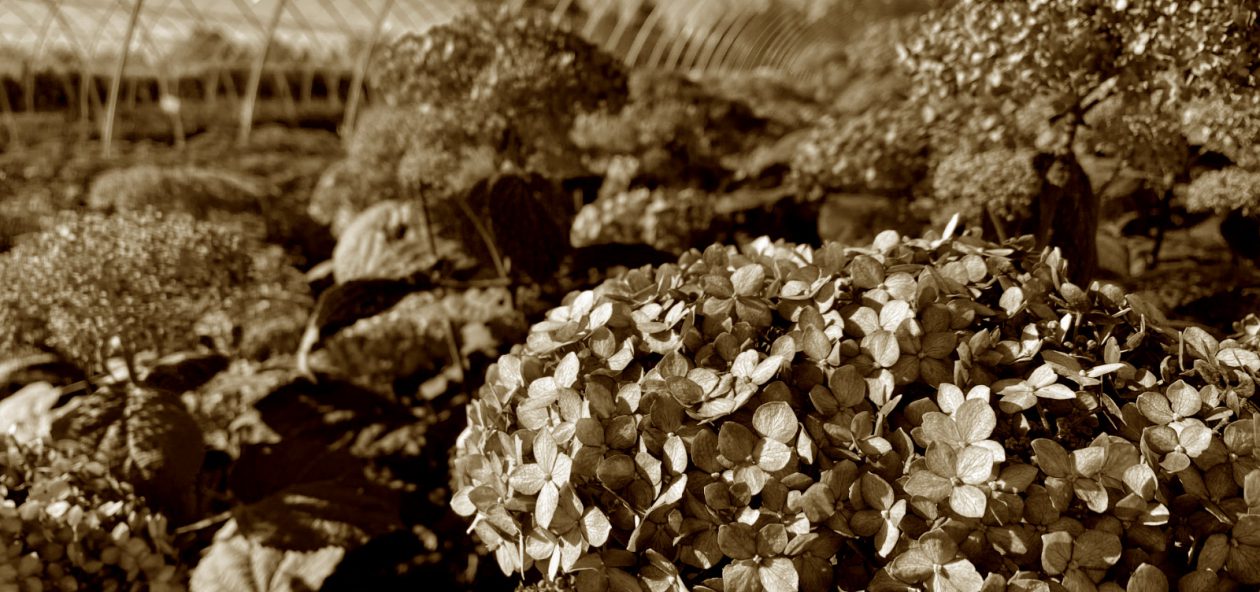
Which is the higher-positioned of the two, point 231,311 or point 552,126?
point 552,126

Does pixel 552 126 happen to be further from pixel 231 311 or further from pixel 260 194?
pixel 260 194

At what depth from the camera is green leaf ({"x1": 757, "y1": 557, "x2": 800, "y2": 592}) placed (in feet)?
2.82

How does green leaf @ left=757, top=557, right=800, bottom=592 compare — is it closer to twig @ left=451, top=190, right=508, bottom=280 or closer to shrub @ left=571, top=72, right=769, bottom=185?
twig @ left=451, top=190, right=508, bottom=280

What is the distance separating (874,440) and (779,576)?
0.20 metres

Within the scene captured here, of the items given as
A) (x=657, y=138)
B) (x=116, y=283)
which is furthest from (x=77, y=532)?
(x=657, y=138)

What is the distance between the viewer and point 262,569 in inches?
59.6

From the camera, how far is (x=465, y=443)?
4.07 ft

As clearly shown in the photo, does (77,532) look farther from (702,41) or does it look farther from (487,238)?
(702,41)

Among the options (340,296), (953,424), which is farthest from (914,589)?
(340,296)

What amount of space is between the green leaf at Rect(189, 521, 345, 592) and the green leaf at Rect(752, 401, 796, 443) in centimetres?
100

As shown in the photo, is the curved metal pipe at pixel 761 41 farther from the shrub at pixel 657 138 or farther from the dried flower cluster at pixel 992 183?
the dried flower cluster at pixel 992 183

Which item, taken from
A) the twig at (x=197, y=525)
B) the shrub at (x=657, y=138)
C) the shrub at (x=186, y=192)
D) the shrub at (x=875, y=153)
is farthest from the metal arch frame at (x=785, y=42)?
the twig at (x=197, y=525)

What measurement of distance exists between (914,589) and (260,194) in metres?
4.09

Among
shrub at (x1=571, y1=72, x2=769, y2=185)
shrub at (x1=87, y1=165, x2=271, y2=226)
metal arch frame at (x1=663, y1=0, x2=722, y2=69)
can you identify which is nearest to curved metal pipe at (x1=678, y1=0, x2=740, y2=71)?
metal arch frame at (x1=663, y1=0, x2=722, y2=69)
